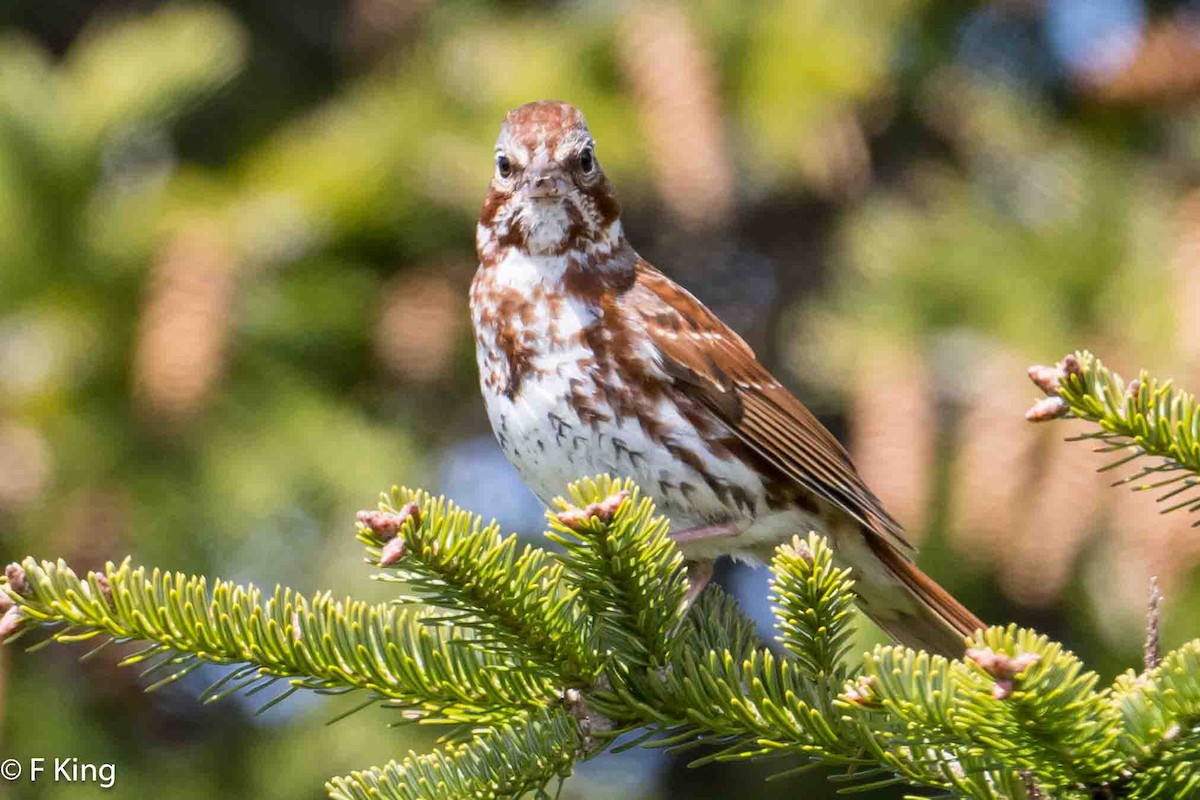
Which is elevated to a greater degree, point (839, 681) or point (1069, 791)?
point (839, 681)

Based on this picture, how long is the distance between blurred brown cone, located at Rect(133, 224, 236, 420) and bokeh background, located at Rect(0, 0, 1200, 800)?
0.03ft

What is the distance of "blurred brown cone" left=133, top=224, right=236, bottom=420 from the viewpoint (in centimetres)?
451

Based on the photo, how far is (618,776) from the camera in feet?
18.3

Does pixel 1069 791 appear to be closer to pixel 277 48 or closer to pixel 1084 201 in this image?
pixel 1084 201

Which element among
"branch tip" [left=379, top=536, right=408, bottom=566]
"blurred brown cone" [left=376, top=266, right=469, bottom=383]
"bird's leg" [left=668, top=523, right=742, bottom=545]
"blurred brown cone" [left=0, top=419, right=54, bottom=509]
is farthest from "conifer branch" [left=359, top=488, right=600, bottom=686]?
"blurred brown cone" [left=376, top=266, right=469, bottom=383]

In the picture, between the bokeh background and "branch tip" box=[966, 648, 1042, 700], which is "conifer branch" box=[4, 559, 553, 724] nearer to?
"branch tip" box=[966, 648, 1042, 700]

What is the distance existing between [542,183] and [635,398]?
556 mm

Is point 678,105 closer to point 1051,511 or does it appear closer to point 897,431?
point 897,431

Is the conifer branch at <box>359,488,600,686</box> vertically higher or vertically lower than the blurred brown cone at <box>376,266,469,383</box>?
lower

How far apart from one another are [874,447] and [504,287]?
1.48 metres

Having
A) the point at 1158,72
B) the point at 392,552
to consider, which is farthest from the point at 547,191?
the point at 1158,72

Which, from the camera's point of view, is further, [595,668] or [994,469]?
[994,469]

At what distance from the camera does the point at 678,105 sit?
16.3 feet

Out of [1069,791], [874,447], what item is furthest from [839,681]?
[874,447]
